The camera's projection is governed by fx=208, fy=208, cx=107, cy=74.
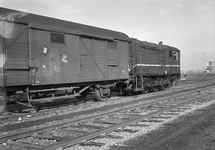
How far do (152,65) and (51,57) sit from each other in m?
10.5

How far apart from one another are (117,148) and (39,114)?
200 inches

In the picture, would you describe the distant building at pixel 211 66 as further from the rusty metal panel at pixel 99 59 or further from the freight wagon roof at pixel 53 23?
the rusty metal panel at pixel 99 59

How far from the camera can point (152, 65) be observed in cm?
1775

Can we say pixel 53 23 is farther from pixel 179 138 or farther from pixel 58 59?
pixel 179 138

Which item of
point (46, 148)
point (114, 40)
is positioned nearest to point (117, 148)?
point (46, 148)

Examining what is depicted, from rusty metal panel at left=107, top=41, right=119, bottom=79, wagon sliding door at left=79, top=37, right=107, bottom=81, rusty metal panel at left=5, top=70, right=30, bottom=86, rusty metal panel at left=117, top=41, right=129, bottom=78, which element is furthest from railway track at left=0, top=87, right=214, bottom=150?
rusty metal panel at left=117, top=41, right=129, bottom=78

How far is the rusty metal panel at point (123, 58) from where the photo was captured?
13.6 metres

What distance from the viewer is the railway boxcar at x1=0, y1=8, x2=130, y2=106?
8.05 metres

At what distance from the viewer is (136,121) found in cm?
688

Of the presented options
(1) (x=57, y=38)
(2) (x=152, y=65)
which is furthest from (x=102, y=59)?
(2) (x=152, y=65)

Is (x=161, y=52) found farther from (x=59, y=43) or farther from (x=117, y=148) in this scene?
(x=117, y=148)

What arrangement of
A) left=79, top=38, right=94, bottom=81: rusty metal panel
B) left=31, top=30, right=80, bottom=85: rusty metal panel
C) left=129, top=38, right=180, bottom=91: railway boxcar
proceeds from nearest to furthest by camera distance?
left=31, top=30, right=80, bottom=85: rusty metal panel < left=79, top=38, right=94, bottom=81: rusty metal panel < left=129, top=38, right=180, bottom=91: railway boxcar

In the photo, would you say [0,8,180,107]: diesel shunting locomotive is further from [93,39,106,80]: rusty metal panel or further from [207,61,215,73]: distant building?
[207,61,215,73]: distant building

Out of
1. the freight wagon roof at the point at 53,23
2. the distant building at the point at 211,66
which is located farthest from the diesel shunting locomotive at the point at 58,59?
the distant building at the point at 211,66
